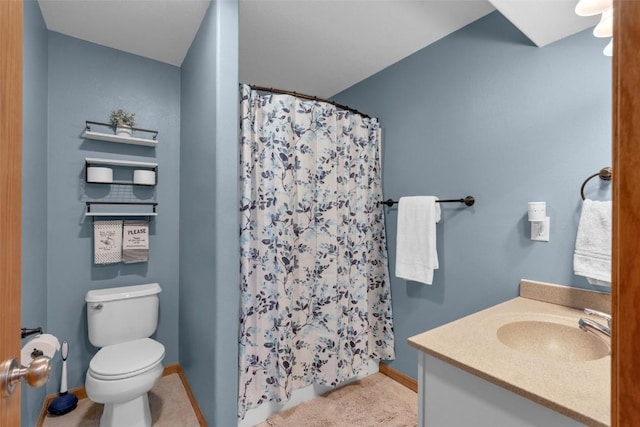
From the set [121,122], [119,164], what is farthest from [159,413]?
[121,122]

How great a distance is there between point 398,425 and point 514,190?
1561 millimetres

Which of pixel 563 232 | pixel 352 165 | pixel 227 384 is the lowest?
pixel 227 384

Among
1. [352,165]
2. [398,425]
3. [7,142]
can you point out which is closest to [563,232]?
[352,165]

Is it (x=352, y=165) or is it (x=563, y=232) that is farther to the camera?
(x=352, y=165)

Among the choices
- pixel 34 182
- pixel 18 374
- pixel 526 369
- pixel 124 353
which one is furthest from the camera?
pixel 124 353

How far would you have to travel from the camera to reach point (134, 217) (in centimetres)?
217

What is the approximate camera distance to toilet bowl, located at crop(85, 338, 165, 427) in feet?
4.97

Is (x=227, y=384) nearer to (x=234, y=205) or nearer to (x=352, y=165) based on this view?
(x=234, y=205)

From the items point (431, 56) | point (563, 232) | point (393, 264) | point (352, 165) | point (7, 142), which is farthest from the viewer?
point (393, 264)

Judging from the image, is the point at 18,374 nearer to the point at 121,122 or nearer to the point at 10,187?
the point at 10,187

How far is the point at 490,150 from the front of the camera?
1.71 meters

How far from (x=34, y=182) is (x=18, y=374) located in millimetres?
1544

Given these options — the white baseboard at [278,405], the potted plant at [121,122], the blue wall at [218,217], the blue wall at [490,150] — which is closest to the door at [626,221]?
the blue wall at [490,150]

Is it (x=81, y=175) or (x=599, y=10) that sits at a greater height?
(x=599, y=10)
